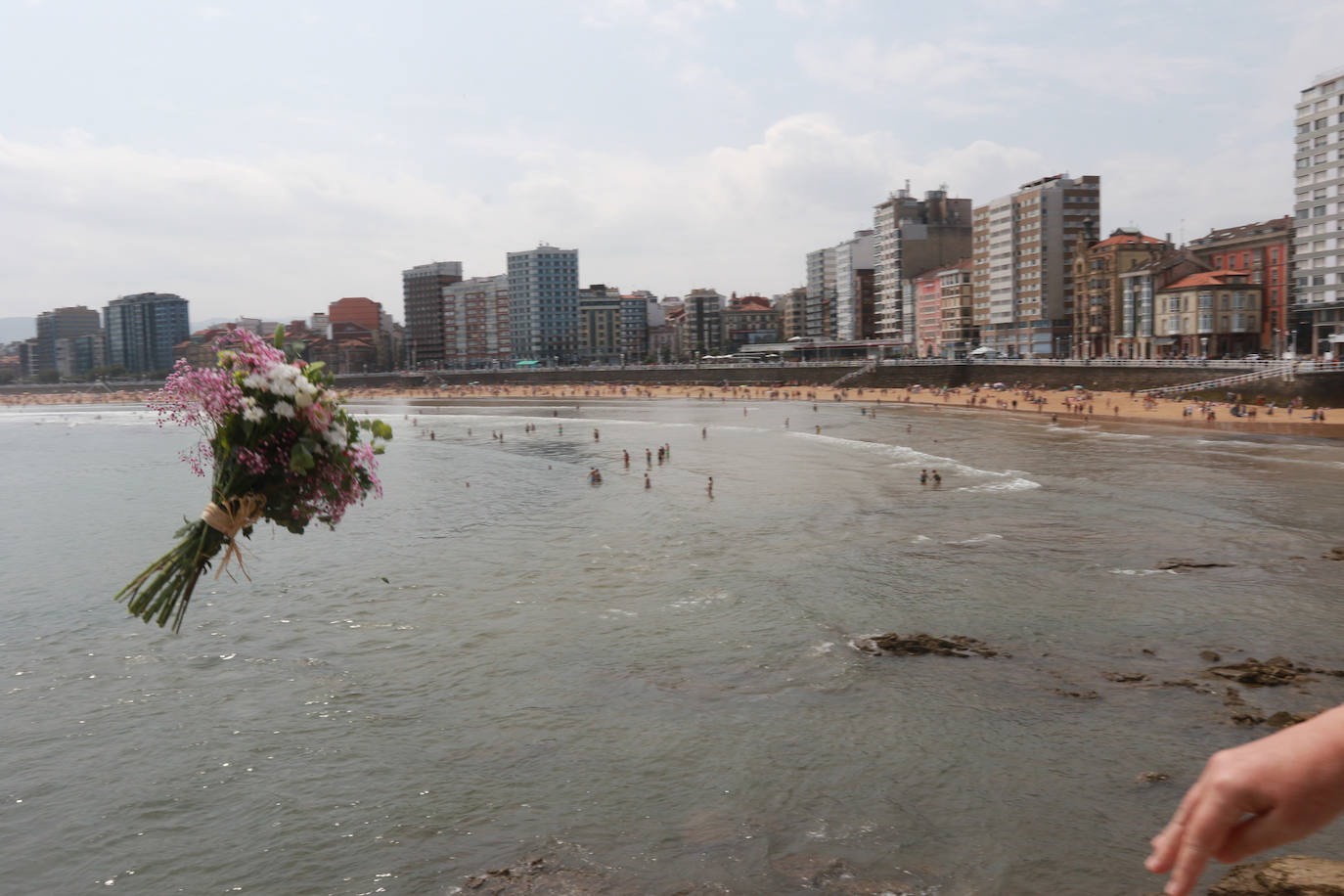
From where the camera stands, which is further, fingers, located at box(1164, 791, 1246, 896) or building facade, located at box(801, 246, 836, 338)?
building facade, located at box(801, 246, 836, 338)

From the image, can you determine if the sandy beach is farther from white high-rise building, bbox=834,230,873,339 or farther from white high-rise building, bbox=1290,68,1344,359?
white high-rise building, bbox=834,230,873,339

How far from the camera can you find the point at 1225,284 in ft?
275

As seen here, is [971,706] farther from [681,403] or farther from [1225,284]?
[681,403]

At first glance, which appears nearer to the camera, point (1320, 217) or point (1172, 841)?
point (1172, 841)

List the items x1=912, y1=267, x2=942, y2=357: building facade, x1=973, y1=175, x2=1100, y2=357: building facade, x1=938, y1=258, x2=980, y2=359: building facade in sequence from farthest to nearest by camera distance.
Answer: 1. x1=912, y1=267, x2=942, y2=357: building facade
2. x1=938, y1=258, x2=980, y2=359: building facade
3. x1=973, y1=175, x2=1100, y2=357: building facade

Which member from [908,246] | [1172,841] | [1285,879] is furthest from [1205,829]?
[908,246]

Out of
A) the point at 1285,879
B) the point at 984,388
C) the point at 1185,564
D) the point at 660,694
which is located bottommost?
the point at 660,694

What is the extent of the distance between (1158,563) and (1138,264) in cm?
8291

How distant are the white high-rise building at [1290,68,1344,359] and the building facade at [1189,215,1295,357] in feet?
13.9

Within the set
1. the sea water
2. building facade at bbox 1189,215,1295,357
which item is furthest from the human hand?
building facade at bbox 1189,215,1295,357

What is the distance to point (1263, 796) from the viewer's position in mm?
1748

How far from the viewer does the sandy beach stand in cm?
6003

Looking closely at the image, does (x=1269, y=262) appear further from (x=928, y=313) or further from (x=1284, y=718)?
(x=1284, y=718)

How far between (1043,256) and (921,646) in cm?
10691
